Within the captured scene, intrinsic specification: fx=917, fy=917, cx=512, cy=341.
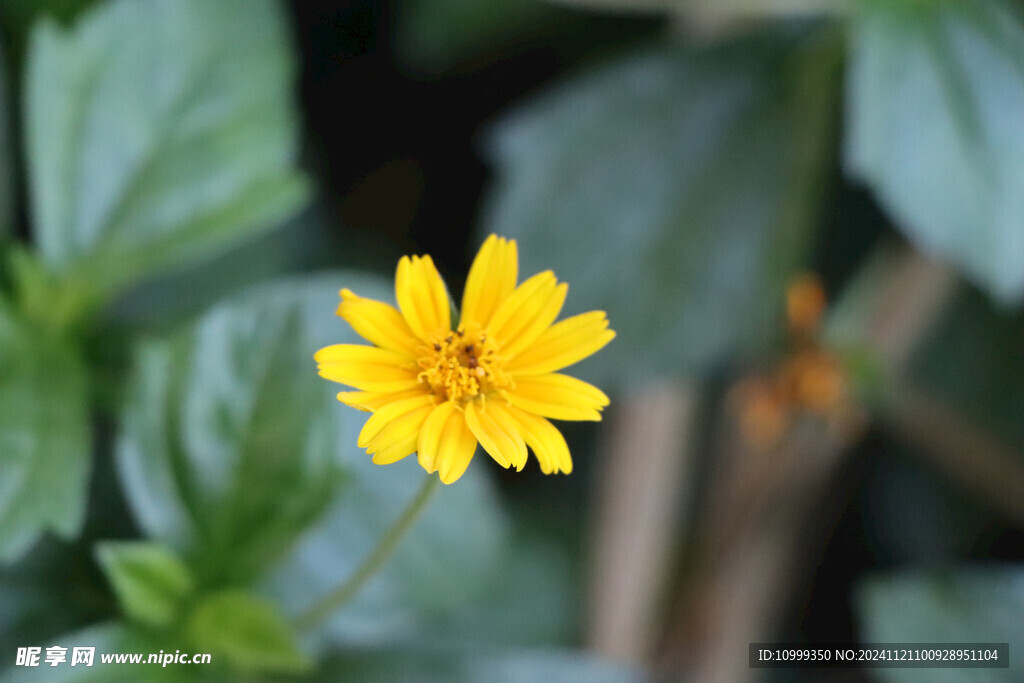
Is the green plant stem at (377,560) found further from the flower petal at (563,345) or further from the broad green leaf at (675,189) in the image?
the broad green leaf at (675,189)

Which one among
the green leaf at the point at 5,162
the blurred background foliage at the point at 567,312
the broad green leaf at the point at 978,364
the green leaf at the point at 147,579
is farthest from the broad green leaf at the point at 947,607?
the green leaf at the point at 5,162

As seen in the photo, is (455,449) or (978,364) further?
(978,364)

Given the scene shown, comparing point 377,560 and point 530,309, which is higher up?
point 530,309

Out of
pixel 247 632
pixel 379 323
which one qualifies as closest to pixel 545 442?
pixel 379 323

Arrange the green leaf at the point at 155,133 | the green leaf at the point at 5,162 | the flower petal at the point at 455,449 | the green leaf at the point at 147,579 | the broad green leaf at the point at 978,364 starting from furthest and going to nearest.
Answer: the broad green leaf at the point at 978,364 → the green leaf at the point at 5,162 → the green leaf at the point at 155,133 → the green leaf at the point at 147,579 → the flower petal at the point at 455,449

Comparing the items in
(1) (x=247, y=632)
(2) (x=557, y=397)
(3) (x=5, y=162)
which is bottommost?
(1) (x=247, y=632)

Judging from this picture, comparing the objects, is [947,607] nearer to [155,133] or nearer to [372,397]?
[372,397]
